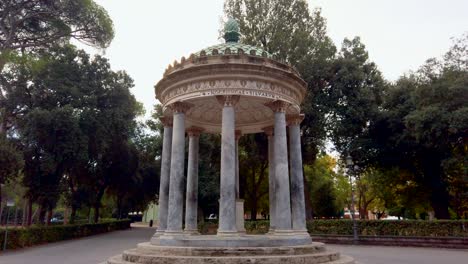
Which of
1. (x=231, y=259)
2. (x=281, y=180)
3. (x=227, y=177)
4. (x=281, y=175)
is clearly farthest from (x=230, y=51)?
(x=231, y=259)

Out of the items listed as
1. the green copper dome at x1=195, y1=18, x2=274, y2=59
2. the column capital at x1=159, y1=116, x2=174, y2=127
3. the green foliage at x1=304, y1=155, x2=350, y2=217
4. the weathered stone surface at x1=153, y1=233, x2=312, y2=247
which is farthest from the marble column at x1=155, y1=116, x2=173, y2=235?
the green foliage at x1=304, y1=155, x2=350, y2=217

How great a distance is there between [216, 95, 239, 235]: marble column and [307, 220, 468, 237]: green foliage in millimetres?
20613

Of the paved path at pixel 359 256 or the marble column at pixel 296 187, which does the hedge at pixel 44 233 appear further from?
the marble column at pixel 296 187

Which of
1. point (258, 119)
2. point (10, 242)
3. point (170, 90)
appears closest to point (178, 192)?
point (170, 90)

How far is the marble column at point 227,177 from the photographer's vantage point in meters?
13.2

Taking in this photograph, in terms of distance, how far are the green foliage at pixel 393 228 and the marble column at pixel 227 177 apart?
20.6m

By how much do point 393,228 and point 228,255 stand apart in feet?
71.4

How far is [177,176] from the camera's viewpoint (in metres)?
14.9

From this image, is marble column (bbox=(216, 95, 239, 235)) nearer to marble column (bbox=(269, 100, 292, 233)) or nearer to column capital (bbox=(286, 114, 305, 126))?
marble column (bbox=(269, 100, 292, 233))

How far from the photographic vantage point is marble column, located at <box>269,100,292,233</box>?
14.2m

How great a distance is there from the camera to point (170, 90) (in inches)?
629

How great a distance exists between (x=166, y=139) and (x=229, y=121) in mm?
4930

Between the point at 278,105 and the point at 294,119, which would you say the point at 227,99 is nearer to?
the point at 278,105

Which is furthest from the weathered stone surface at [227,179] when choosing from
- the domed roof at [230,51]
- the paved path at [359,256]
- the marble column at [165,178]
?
the paved path at [359,256]
